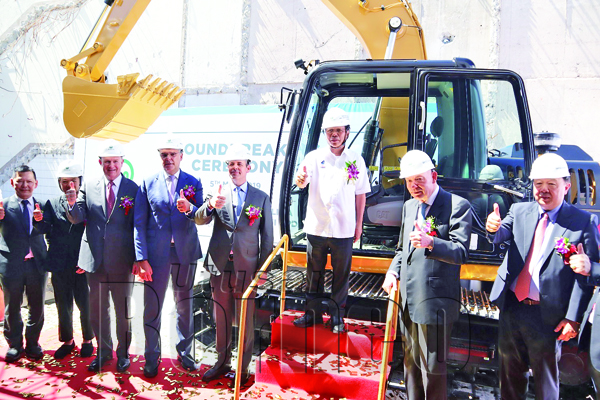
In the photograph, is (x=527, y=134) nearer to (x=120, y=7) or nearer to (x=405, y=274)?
(x=405, y=274)

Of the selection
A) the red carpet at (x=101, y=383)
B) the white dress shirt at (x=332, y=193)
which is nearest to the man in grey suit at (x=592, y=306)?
the white dress shirt at (x=332, y=193)

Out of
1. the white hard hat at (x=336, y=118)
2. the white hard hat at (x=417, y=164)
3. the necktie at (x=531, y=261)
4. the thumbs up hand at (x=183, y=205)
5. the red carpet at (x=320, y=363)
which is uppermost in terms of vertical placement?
the white hard hat at (x=336, y=118)

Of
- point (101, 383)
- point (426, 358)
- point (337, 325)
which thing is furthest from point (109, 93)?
point (426, 358)

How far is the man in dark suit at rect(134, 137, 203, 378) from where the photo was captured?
391 cm

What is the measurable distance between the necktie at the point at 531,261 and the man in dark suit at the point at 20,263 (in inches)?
167

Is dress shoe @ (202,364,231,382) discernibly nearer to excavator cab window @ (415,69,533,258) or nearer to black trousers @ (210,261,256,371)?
black trousers @ (210,261,256,371)

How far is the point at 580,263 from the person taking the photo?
102 inches

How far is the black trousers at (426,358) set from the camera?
2.85m

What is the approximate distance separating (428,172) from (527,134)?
1.28m

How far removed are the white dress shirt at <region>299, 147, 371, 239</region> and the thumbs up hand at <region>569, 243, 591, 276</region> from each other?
1546 mm

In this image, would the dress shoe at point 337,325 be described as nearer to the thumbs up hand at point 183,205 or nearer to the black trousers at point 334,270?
the black trousers at point 334,270

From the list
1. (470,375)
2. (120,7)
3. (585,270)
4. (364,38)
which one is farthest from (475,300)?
(120,7)

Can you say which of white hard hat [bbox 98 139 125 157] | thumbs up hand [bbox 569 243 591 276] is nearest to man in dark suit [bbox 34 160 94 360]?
white hard hat [bbox 98 139 125 157]

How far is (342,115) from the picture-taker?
3434mm
